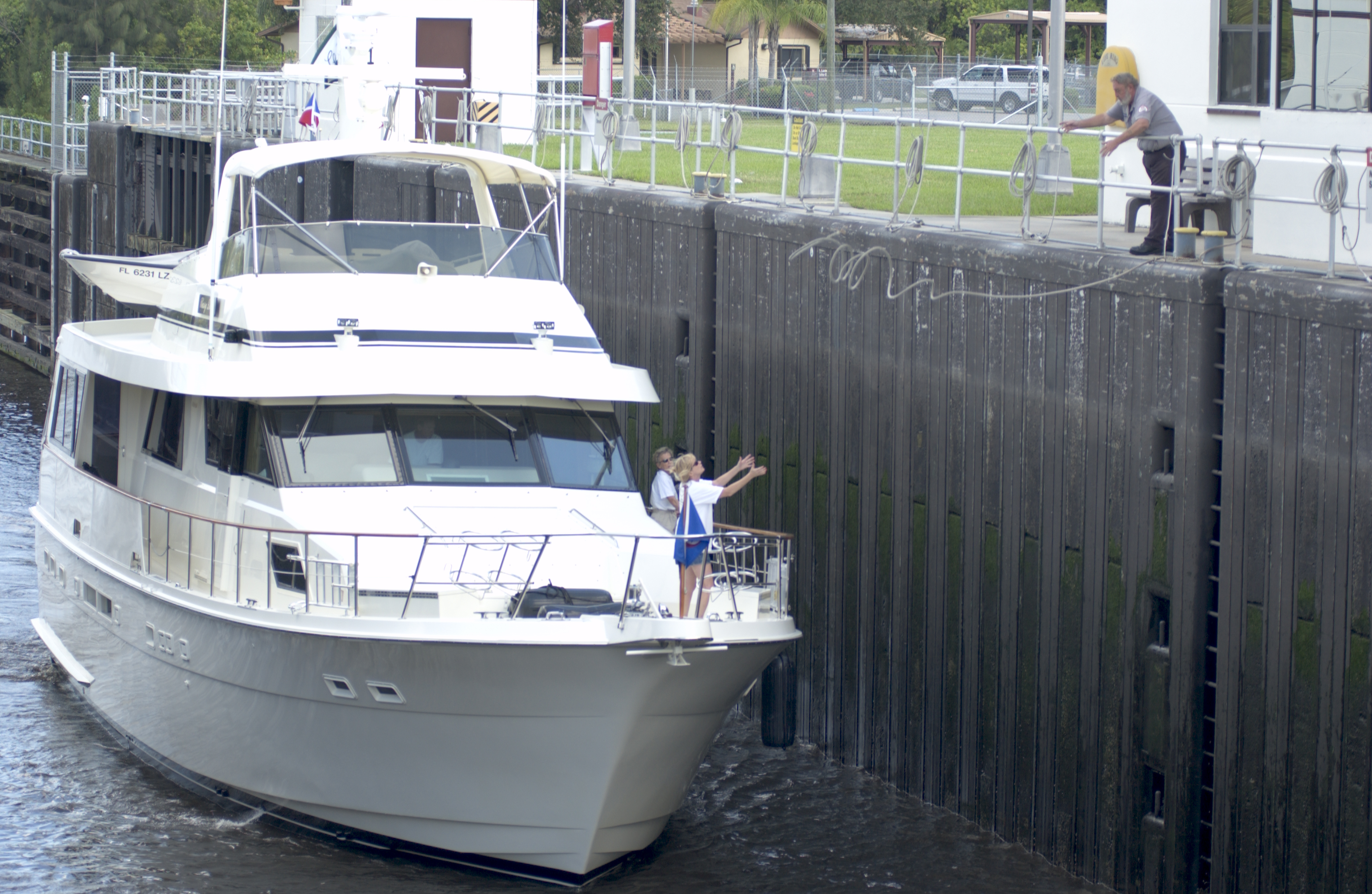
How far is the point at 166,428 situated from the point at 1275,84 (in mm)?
8249

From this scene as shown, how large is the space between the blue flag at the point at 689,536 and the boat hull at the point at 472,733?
0.71 m

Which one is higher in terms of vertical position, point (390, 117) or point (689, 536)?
point (390, 117)

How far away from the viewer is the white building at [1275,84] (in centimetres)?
1104

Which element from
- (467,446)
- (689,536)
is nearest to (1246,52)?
(689,536)

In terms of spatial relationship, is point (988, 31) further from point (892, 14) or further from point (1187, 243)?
point (1187, 243)

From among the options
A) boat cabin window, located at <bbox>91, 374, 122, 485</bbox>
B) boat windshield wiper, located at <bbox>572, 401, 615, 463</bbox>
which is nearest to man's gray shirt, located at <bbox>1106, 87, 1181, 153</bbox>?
boat windshield wiper, located at <bbox>572, 401, 615, 463</bbox>

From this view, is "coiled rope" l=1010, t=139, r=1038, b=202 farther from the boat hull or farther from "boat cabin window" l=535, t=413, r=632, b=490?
the boat hull

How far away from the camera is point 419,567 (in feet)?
29.6

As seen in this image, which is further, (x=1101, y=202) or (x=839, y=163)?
(x=839, y=163)

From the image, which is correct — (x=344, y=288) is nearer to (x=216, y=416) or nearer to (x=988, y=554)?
(x=216, y=416)

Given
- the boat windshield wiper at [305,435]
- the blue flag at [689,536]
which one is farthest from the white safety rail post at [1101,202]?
the boat windshield wiper at [305,435]

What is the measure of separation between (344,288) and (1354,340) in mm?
6314

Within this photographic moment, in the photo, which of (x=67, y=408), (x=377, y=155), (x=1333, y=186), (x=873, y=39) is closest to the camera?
(x=1333, y=186)

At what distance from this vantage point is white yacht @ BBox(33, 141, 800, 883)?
915 cm
